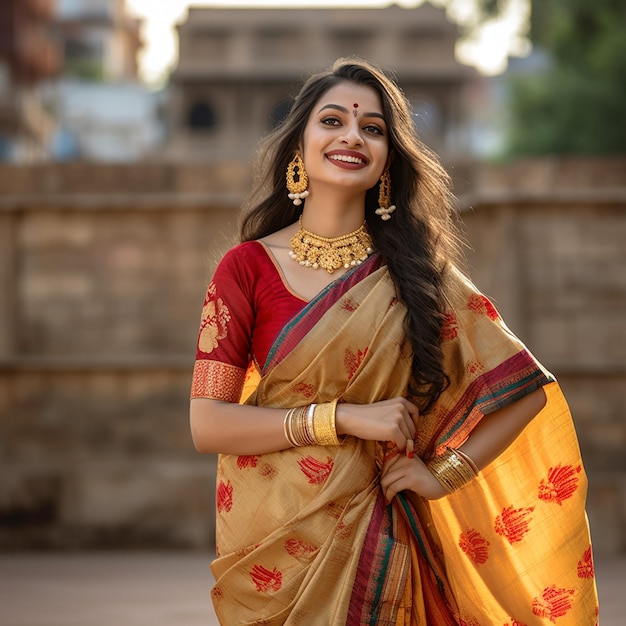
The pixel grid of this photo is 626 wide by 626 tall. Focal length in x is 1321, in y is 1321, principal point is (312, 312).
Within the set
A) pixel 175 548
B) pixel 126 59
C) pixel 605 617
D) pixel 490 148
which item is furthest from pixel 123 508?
pixel 126 59

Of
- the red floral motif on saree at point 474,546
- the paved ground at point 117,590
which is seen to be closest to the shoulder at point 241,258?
the red floral motif on saree at point 474,546

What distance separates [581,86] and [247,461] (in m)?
18.6

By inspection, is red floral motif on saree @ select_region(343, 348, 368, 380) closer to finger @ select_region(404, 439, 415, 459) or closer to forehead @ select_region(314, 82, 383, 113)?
finger @ select_region(404, 439, 415, 459)

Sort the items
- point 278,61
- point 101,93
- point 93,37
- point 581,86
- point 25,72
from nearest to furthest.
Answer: point 581,86 < point 278,61 < point 25,72 < point 101,93 < point 93,37

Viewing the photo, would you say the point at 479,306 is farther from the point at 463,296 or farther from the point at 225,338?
the point at 225,338

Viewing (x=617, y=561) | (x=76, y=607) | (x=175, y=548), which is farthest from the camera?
(x=175, y=548)

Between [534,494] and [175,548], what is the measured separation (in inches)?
211

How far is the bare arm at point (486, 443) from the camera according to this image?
9.50 ft

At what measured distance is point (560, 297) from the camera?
28.4 feet

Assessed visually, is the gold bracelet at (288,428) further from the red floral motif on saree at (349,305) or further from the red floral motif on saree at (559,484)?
the red floral motif on saree at (559,484)

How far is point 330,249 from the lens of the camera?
3.07 metres

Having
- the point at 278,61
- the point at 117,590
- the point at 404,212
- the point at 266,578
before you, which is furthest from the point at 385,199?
the point at 278,61

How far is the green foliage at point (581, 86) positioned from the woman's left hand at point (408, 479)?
1792 centimetres

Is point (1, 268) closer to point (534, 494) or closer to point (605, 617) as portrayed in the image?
point (605, 617)
